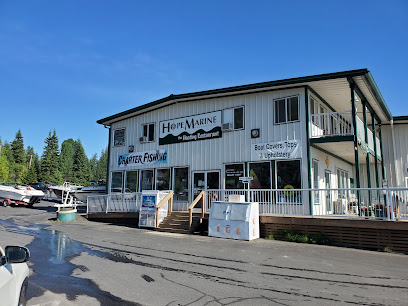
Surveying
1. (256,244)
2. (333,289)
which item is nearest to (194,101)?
(256,244)

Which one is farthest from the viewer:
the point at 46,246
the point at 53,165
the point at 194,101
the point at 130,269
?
the point at 53,165

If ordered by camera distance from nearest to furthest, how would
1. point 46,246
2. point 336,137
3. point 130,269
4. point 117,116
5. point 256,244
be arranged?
point 130,269
point 46,246
point 256,244
point 336,137
point 117,116

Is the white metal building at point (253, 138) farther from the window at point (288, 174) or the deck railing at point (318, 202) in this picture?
the deck railing at point (318, 202)

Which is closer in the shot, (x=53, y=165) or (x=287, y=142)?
(x=287, y=142)

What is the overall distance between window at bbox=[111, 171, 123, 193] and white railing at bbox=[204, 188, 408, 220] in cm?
733

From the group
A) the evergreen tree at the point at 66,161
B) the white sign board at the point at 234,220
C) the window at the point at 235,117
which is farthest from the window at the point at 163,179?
the evergreen tree at the point at 66,161

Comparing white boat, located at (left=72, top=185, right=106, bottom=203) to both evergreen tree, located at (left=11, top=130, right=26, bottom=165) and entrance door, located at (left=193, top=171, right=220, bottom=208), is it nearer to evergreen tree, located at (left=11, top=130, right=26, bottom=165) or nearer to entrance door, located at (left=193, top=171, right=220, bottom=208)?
entrance door, located at (left=193, top=171, right=220, bottom=208)

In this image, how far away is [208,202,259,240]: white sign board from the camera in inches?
462

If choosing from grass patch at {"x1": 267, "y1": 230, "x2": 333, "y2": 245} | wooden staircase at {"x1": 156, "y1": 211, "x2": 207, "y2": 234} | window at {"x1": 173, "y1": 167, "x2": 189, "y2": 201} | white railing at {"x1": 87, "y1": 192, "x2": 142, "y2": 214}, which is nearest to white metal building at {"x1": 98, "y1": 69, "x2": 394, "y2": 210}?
window at {"x1": 173, "y1": 167, "x2": 189, "y2": 201}

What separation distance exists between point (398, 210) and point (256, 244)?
471cm

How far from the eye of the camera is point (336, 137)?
13.4m

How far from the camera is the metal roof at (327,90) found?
43.5ft

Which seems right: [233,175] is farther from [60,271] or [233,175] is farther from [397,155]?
[397,155]

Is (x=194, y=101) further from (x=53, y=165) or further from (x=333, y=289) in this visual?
(x=53, y=165)
